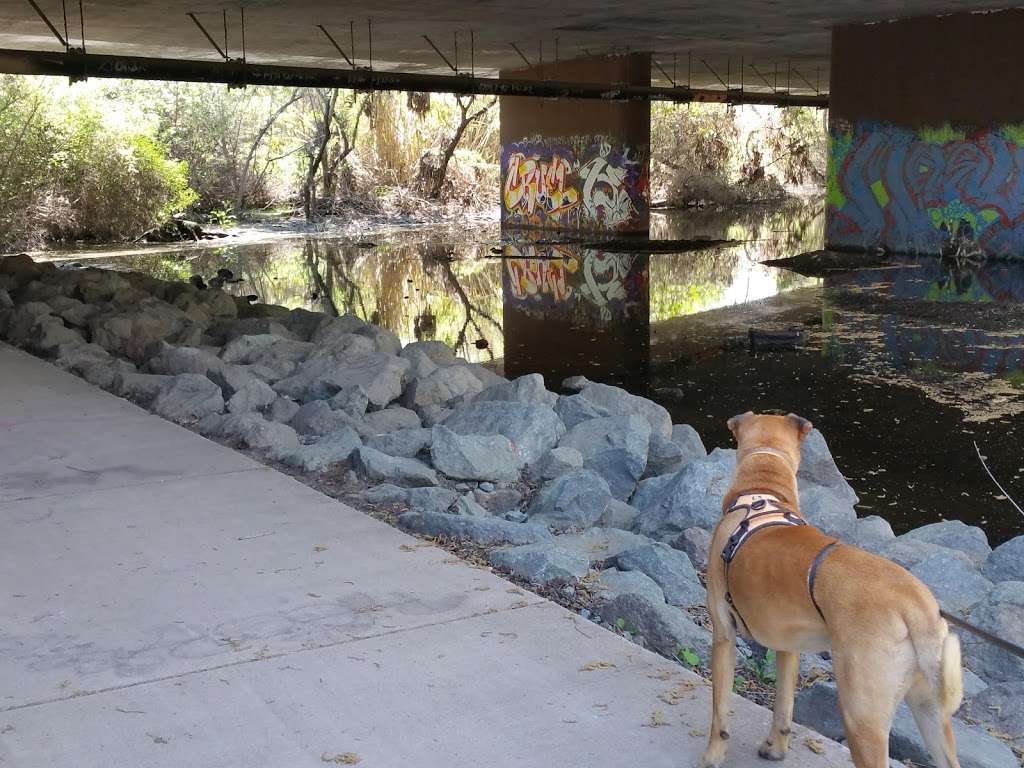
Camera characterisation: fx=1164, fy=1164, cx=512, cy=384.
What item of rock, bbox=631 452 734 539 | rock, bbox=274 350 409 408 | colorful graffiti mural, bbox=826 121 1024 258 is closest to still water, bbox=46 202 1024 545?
colorful graffiti mural, bbox=826 121 1024 258

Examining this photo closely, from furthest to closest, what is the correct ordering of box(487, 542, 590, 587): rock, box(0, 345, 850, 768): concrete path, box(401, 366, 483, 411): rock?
box(401, 366, 483, 411): rock, box(487, 542, 590, 587): rock, box(0, 345, 850, 768): concrete path

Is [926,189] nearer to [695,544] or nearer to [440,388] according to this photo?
[440,388]

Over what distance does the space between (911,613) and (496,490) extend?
158 inches

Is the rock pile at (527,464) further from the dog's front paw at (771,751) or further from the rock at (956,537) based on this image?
the dog's front paw at (771,751)

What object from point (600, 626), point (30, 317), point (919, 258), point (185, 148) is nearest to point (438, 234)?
point (185, 148)

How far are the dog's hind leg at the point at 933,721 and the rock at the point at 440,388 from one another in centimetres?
611

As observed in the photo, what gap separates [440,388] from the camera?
28.8 ft

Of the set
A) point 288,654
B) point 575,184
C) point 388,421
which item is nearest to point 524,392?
point 388,421

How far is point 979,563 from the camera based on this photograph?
5.62 meters

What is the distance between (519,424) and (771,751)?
13.6ft

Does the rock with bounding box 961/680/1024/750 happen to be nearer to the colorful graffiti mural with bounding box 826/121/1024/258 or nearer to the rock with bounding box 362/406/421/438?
the rock with bounding box 362/406/421/438

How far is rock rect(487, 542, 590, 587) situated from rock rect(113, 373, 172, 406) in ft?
14.1

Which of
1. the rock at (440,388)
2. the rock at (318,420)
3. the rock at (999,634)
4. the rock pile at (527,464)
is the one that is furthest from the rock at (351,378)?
the rock at (999,634)

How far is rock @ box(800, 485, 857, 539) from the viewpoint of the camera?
5.67 meters
